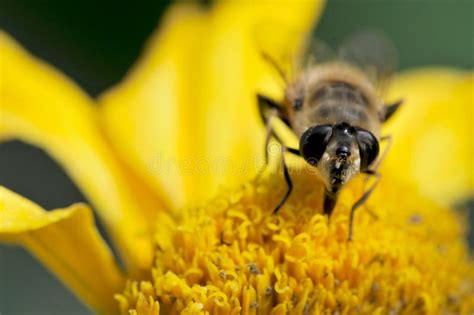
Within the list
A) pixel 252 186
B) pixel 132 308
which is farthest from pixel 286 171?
pixel 132 308

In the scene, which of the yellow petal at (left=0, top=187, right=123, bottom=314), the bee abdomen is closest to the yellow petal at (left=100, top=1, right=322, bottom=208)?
the yellow petal at (left=0, top=187, right=123, bottom=314)

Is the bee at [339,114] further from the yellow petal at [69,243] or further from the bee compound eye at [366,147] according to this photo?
the yellow petal at [69,243]

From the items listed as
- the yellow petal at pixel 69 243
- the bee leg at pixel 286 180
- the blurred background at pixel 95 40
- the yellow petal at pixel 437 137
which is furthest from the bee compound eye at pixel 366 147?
the blurred background at pixel 95 40

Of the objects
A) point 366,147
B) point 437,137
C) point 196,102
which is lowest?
point 437,137

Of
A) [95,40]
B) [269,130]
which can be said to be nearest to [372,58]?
[269,130]

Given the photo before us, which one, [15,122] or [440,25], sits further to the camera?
[440,25]

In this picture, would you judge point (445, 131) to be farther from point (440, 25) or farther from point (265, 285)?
point (265, 285)

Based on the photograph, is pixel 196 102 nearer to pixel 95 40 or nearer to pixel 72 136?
pixel 72 136
